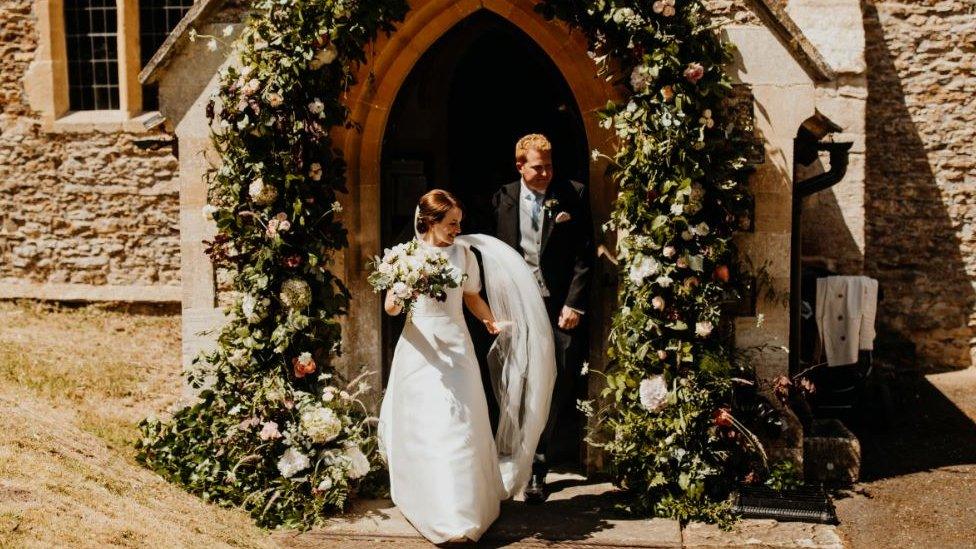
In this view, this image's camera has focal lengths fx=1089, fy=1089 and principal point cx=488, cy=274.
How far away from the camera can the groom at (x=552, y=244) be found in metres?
→ 6.95

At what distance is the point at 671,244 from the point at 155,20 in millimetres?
9318

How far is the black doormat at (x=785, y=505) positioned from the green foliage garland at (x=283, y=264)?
237 centimetres

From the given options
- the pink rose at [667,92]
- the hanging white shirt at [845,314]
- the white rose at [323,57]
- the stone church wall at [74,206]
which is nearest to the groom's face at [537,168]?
the pink rose at [667,92]

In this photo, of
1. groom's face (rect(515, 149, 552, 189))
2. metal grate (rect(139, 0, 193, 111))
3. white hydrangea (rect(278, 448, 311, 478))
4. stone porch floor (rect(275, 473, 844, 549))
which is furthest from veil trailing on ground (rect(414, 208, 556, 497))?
metal grate (rect(139, 0, 193, 111))

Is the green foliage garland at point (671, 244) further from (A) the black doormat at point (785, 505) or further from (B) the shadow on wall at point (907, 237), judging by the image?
(B) the shadow on wall at point (907, 237)

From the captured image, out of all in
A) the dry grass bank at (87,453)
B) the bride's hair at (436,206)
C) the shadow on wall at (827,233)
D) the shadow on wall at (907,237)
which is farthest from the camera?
the shadow on wall at (907,237)

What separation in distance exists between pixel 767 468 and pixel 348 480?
268cm

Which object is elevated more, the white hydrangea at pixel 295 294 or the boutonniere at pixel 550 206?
the boutonniere at pixel 550 206

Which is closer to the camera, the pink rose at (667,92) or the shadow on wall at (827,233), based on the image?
the pink rose at (667,92)

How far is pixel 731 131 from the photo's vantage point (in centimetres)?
698

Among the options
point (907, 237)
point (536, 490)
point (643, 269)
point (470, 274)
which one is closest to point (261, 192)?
point (470, 274)

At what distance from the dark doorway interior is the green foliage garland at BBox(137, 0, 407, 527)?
2.88 feet

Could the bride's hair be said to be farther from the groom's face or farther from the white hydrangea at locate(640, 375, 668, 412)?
the white hydrangea at locate(640, 375, 668, 412)

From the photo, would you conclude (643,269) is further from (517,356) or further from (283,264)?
(283,264)
